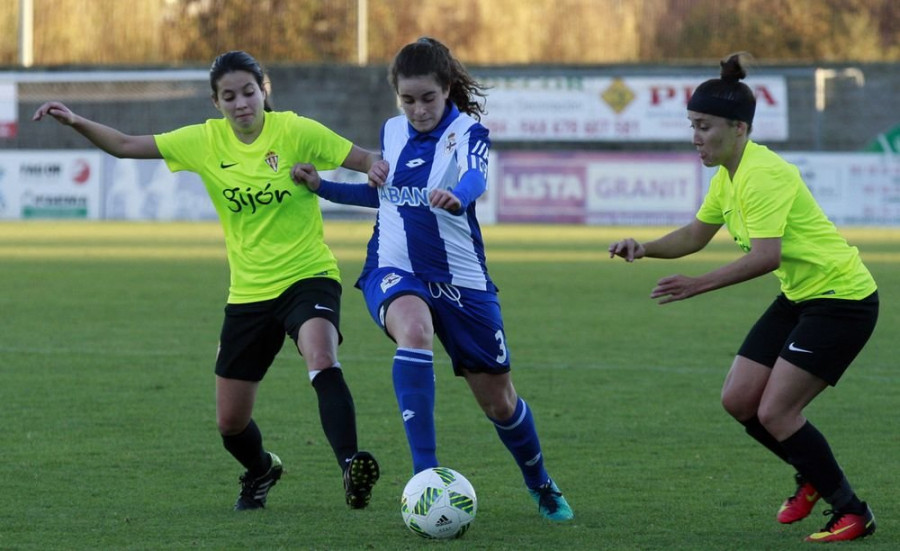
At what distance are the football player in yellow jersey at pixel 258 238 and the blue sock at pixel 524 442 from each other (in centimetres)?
60

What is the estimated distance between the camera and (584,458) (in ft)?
24.3

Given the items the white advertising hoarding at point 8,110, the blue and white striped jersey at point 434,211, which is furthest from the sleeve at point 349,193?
the white advertising hoarding at point 8,110

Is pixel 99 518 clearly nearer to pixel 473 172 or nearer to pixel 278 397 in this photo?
pixel 473 172

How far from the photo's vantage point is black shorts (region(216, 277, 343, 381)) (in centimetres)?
604

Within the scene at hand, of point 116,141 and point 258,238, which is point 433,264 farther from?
point 116,141

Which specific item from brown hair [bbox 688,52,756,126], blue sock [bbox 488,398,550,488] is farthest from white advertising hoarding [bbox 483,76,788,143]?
brown hair [bbox 688,52,756,126]

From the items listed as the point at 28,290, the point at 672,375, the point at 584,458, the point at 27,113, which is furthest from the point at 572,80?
the point at 584,458

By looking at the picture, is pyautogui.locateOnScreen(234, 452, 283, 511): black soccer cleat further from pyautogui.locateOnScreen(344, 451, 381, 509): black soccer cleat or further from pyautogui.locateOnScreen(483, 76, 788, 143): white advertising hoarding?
pyautogui.locateOnScreen(483, 76, 788, 143): white advertising hoarding

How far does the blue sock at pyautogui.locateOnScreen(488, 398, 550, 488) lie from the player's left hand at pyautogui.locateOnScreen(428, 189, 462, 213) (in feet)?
3.15

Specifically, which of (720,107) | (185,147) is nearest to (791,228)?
(720,107)

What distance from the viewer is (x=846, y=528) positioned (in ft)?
18.2

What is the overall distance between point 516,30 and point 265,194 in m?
54.2

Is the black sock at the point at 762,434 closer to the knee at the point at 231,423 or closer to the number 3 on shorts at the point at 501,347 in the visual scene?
the number 3 on shorts at the point at 501,347

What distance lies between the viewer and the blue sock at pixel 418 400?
560 centimetres
